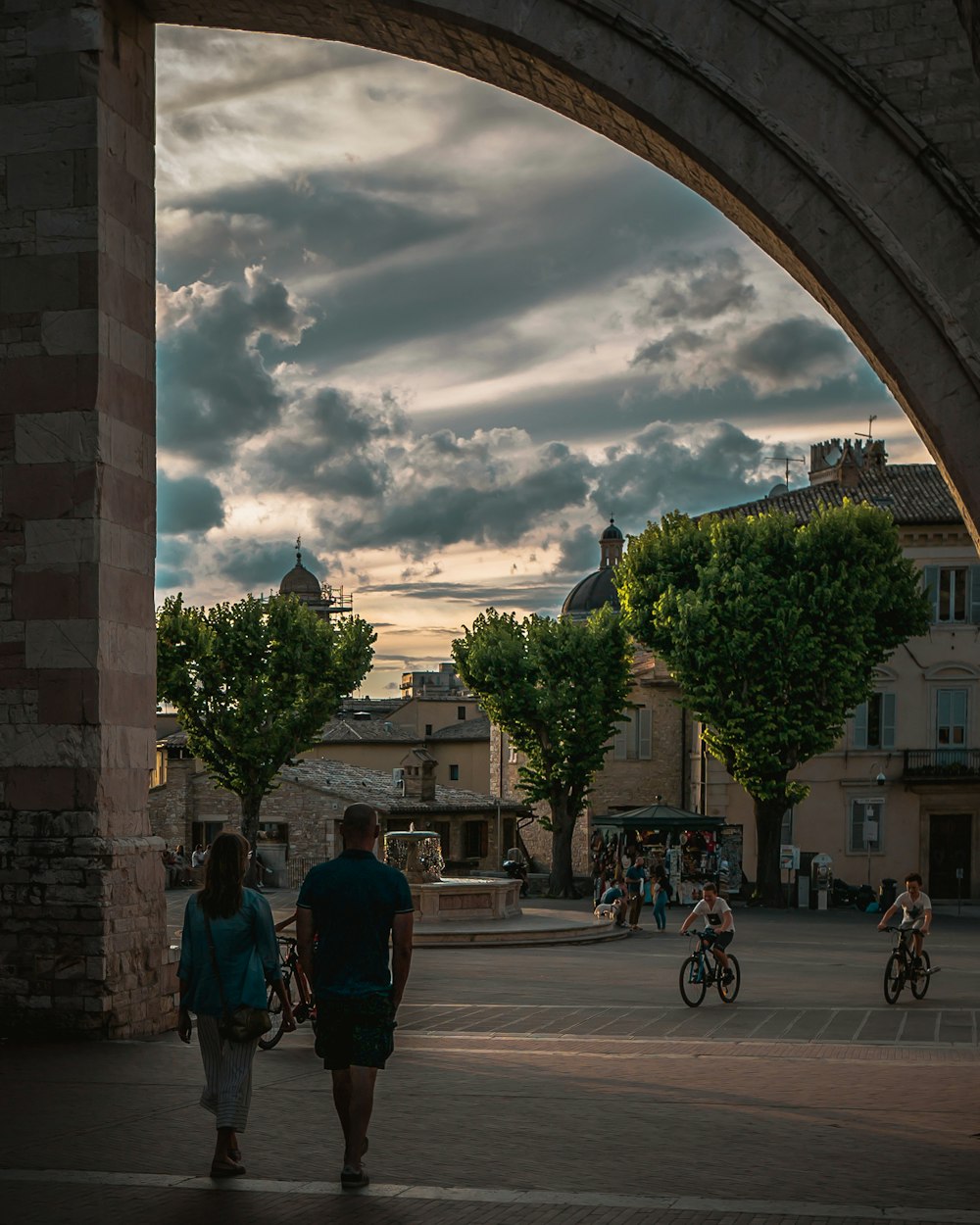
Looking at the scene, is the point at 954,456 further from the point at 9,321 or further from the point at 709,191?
the point at 9,321

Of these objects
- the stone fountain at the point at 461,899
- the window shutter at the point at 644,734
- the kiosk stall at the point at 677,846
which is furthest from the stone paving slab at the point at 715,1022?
the window shutter at the point at 644,734

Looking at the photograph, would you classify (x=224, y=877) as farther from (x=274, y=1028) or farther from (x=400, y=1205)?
(x=274, y=1028)

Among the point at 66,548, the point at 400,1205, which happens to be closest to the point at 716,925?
the point at 66,548

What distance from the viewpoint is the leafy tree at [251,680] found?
165 ft

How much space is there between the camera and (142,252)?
14.8 meters

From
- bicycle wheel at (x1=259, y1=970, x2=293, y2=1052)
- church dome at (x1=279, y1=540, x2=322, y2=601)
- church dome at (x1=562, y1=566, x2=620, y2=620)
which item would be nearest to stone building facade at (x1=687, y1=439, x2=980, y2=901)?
church dome at (x1=562, y1=566, x2=620, y2=620)

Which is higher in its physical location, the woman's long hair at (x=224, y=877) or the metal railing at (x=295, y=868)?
the woman's long hair at (x=224, y=877)

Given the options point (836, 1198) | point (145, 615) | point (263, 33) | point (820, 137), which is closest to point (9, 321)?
point (145, 615)

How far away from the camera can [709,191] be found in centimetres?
1381

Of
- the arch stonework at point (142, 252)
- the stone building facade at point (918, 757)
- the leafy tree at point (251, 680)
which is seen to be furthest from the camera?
the stone building facade at point (918, 757)

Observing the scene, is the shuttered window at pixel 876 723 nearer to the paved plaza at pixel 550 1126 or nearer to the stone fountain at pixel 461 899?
the stone fountain at pixel 461 899

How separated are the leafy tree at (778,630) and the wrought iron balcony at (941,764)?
754 centimetres

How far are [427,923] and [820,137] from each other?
2453 centimetres

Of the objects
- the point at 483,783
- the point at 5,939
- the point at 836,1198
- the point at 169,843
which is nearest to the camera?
the point at 836,1198
